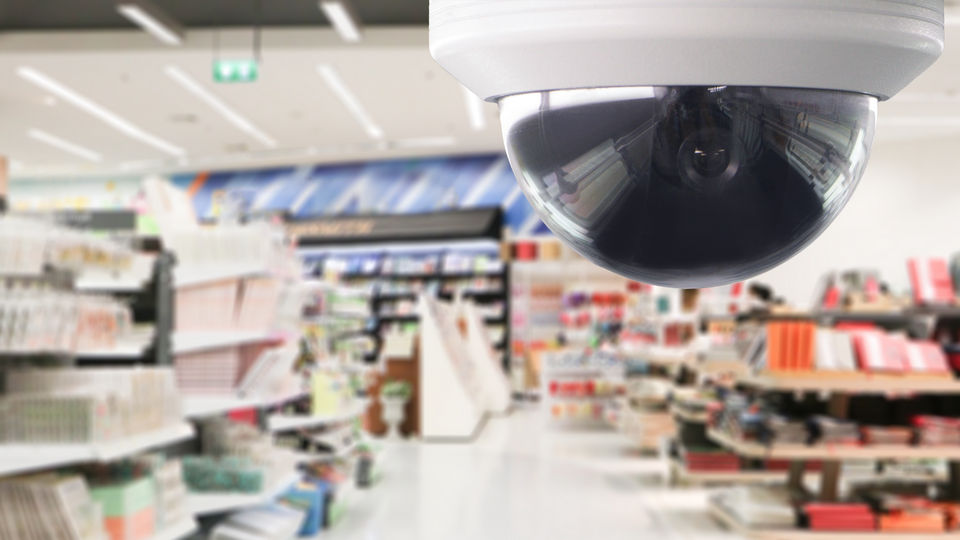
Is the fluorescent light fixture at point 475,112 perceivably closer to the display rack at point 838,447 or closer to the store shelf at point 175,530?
the display rack at point 838,447

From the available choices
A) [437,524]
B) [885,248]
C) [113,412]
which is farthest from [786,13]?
[885,248]

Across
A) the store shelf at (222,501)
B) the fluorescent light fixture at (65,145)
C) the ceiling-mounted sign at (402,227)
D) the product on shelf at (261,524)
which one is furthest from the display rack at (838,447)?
the fluorescent light fixture at (65,145)

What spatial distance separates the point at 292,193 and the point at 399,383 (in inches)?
289

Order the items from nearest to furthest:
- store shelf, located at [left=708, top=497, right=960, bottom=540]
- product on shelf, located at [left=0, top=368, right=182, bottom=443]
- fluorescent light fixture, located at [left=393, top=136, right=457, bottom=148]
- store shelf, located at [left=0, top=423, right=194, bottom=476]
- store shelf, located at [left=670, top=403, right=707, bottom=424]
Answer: store shelf, located at [left=0, top=423, right=194, bottom=476] → product on shelf, located at [left=0, top=368, right=182, bottom=443] → store shelf, located at [left=708, top=497, right=960, bottom=540] → store shelf, located at [left=670, top=403, right=707, bottom=424] → fluorescent light fixture, located at [left=393, top=136, right=457, bottom=148]

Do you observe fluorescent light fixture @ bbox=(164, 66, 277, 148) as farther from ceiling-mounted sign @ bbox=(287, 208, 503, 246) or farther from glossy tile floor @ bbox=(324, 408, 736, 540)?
glossy tile floor @ bbox=(324, 408, 736, 540)

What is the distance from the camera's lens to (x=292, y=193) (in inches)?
647

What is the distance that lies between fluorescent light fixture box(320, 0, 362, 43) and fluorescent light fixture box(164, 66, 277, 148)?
2160 millimetres

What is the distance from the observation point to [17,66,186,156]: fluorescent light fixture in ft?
34.4

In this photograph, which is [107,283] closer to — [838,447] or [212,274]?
[212,274]

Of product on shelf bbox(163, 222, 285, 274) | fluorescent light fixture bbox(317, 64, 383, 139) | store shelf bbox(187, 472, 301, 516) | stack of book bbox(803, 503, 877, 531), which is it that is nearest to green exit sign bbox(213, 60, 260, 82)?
fluorescent light fixture bbox(317, 64, 383, 139)

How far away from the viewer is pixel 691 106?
48 centimetres

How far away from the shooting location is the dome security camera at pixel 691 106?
0.46 m

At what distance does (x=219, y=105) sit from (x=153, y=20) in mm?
3317

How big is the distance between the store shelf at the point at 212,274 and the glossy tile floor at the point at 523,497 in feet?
5.07
